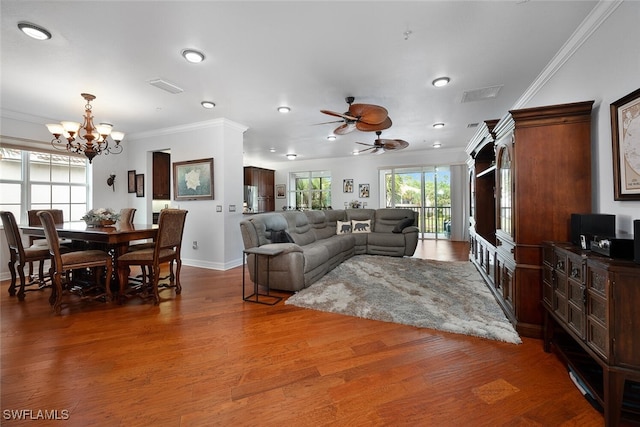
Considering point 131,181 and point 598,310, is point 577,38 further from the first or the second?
point 131,181

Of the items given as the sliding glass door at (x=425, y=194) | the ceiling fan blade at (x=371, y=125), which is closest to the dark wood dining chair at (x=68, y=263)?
the ceiling fan blade at (x=371, y=125)

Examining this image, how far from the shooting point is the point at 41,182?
451 centimetres

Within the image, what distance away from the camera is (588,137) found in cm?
203

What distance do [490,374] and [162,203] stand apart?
750 cm

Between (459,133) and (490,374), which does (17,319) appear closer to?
(490,374)

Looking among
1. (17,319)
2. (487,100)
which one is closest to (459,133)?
(487,100)

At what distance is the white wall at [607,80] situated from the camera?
5.57ft

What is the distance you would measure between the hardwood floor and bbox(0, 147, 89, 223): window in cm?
268

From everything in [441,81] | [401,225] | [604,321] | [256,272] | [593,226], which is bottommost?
[256,272]

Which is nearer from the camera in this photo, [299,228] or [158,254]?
[158,254]

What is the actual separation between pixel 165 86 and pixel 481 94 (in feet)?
13.4

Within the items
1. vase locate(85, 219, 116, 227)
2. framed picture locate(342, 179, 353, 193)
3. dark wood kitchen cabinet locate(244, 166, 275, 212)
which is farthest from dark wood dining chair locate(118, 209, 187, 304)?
framed picture locate(342, 179, 353, 193)

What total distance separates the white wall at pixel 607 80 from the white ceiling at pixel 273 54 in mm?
254

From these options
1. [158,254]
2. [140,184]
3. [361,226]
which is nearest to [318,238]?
[361,226]
